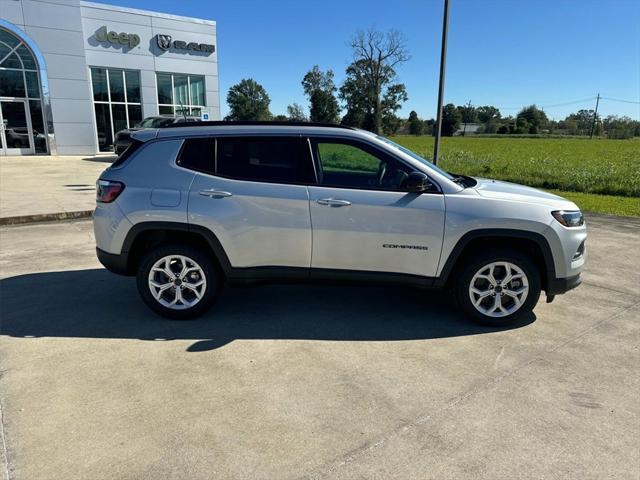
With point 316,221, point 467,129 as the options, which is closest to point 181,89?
point 316,221

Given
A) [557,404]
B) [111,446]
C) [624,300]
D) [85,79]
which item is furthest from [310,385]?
[85,79]

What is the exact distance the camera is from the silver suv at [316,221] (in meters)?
4.10

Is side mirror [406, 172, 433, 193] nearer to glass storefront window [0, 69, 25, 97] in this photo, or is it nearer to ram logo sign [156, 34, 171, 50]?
glass storefront window [0, 69, 25, 97]

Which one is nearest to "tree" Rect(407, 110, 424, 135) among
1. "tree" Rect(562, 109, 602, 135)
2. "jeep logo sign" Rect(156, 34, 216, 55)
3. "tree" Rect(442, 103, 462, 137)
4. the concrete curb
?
"tree" Rect(442, 103, 462, 137)

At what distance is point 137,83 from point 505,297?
25.7 m

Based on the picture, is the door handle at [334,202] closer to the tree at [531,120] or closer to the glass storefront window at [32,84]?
the glass storefront window at [32,84]

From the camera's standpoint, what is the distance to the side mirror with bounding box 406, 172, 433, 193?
402 centimetres

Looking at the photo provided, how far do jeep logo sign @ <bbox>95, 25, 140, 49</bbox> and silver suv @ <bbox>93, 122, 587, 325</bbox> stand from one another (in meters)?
23.5

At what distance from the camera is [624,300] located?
16.5 feet

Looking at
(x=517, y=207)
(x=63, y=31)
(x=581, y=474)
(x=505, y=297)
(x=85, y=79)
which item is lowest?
(x=581, y=474)

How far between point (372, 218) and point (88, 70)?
2450 cm

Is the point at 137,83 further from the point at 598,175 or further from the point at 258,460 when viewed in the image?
the point at 258,460

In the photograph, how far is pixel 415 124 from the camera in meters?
116

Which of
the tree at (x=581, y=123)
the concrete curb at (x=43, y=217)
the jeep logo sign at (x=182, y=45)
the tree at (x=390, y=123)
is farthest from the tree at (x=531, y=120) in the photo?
the concrete curb at (x=43, y=217)
